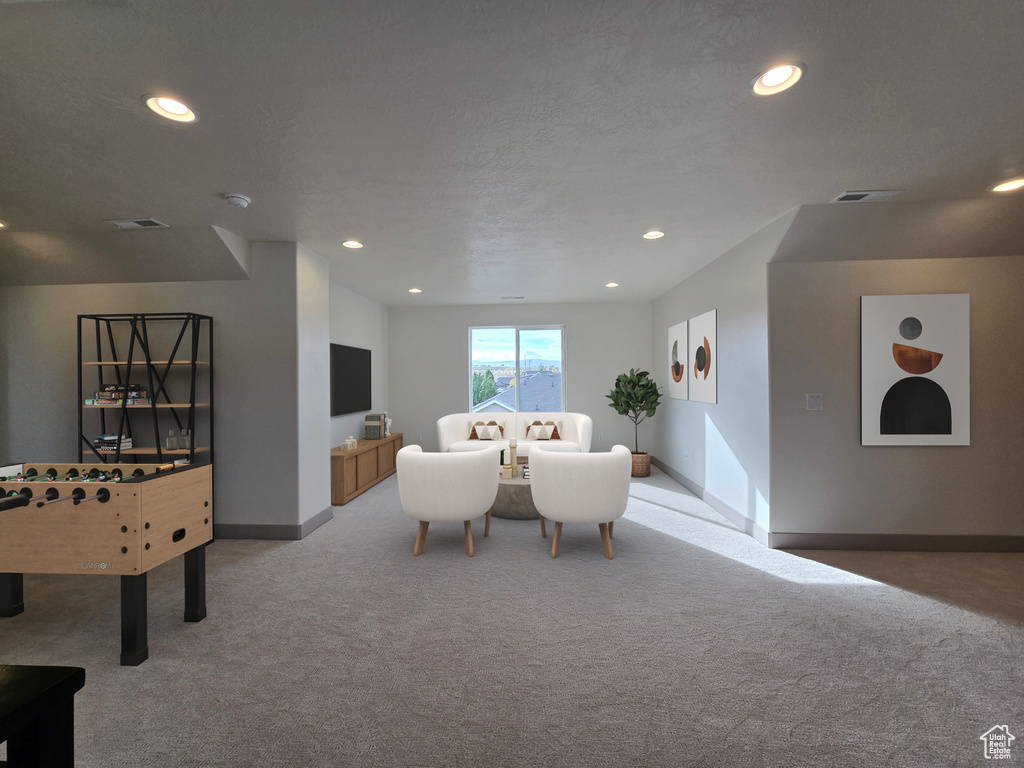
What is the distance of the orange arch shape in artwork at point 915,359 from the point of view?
381 centimetres

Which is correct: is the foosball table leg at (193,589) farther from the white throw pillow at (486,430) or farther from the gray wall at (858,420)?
the white throw pillow at (486,430)

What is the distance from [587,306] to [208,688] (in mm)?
6791

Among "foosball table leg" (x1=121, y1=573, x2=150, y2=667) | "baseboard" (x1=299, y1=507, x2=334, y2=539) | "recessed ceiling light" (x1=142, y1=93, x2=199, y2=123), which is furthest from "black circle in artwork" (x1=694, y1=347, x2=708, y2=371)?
"foosball table leg" (x1=121, y1=573, x2=150, y2=667)

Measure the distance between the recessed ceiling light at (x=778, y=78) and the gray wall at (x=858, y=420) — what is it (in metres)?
2.17

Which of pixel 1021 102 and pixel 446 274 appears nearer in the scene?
pixel 1021 102

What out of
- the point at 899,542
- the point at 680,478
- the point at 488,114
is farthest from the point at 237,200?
the point at 680,478

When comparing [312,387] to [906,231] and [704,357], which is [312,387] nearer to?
[704,357]

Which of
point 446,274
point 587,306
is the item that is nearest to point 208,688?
point 446,274

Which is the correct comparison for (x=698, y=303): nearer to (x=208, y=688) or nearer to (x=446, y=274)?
(x=446, y=274)

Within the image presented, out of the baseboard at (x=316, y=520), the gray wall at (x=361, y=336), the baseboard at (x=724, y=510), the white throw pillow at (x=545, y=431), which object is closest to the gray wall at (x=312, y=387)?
the baseboard at (x=316, y=520)

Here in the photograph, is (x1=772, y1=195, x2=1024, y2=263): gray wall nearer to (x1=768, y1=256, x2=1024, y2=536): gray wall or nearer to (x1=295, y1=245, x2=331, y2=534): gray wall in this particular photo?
(x1=768, y1=256, x2=1024, y2=536): gray wall

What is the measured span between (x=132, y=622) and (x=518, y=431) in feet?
17.1

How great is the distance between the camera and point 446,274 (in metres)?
5.44

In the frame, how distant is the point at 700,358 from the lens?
5.40 meters
